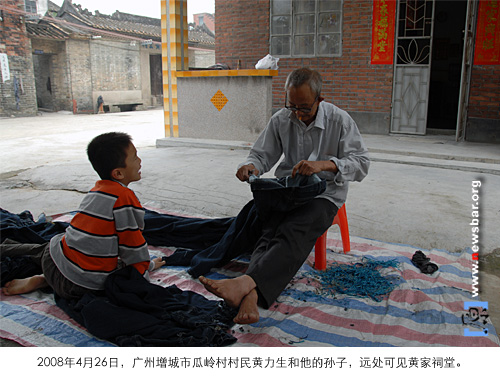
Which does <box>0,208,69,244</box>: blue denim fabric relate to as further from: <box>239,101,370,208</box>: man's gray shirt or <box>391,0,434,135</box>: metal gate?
<box>391,0,434,135</box>: metal gate

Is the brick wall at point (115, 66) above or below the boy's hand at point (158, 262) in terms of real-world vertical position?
above

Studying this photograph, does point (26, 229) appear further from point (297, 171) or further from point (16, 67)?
point (16, 67)

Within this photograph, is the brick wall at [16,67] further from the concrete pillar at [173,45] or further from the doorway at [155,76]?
the concrete pillar at [173,45]

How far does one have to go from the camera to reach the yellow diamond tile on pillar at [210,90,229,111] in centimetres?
736

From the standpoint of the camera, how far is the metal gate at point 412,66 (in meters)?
7.54

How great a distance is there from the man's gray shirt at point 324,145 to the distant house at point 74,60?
16208 millimetres

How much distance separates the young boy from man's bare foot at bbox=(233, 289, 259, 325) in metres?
0.57

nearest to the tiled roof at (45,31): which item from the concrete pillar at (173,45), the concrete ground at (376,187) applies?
the concrete ground at (376,187)

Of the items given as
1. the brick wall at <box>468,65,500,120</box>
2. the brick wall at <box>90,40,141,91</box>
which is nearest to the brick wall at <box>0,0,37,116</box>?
the brick wall at <box>90,40,141,91</box>

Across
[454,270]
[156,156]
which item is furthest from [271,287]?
[156,156]

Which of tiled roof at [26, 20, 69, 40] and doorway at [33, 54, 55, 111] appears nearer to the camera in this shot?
tiled roof at [26, 20, 69, 40]

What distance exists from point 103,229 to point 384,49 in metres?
7.22

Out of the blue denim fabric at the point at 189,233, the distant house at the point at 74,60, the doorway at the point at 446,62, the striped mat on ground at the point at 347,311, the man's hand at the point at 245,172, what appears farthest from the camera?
the distant house at the point at 74,60

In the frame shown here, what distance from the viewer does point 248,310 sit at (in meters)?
1.77
